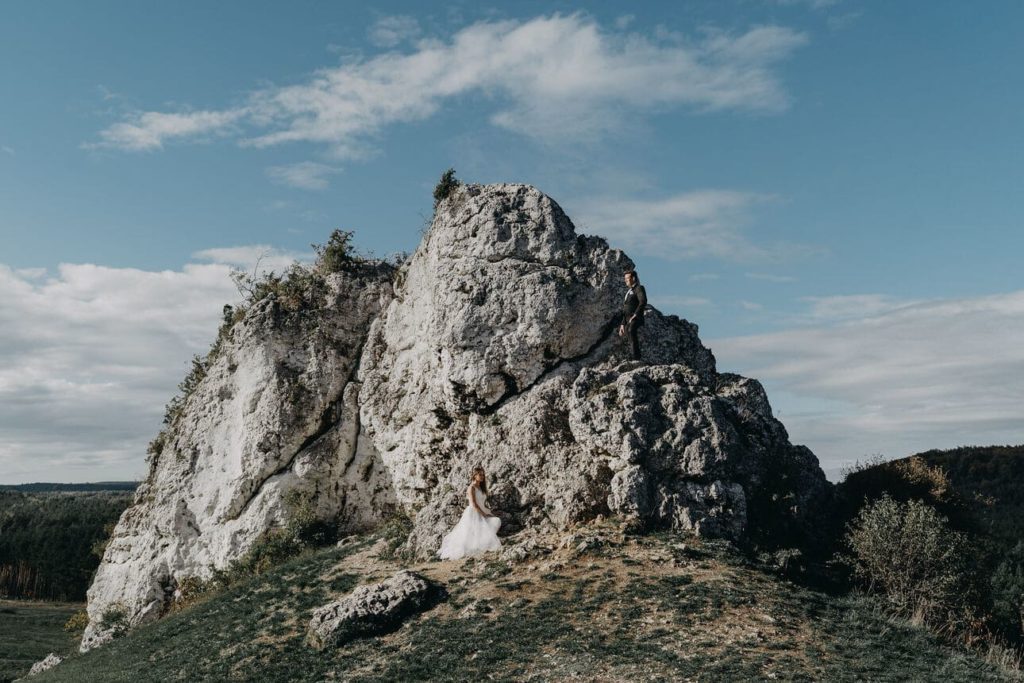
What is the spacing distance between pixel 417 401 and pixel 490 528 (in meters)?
6.41

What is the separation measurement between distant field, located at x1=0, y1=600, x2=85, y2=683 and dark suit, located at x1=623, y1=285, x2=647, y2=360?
76.9 ft

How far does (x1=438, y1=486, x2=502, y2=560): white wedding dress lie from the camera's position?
20766mm

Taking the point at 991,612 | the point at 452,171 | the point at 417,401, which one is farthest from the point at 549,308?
the point at 991,612

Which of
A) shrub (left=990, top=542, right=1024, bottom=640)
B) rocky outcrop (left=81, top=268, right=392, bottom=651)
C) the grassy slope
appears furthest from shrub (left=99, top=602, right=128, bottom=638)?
shrub (left=990, top=542, right=1024, bottom=640)

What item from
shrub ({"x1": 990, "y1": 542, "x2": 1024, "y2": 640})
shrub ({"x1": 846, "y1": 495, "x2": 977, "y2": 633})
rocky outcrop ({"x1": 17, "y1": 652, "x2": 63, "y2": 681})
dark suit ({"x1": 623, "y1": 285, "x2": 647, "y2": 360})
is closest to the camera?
shrub ({"x1": 846, "y1": 495, "x2": 977, "y2": 633})

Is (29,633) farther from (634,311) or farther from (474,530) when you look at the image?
(634,311)

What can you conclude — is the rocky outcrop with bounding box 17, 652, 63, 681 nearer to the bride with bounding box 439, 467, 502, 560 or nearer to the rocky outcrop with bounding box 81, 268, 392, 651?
the rocky outcrop with bounding box 81, 268, 392, 651

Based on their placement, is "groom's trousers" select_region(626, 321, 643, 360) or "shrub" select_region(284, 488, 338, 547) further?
"shrub" select_region(284, 488, 338, 547)

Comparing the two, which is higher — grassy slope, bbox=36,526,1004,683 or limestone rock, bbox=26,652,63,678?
grassy slope, bbox=36,526,1004,683

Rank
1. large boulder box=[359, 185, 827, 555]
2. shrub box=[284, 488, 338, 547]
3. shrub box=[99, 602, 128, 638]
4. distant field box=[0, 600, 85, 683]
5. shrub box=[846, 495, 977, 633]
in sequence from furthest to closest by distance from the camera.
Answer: distant field box=[0, 600, 85, 683], shrub box=[99, 602, 128, 638], shrub box=[284, 488, 338, 547], large boulder box=[359, 185, 827, 555], shrub box=[846, 495, 977, 633]

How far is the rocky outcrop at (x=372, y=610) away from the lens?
18.1 m

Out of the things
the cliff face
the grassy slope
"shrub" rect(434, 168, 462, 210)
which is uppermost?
"shrub" rect(434, 168, 462, 210)

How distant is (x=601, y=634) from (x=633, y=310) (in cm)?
1054

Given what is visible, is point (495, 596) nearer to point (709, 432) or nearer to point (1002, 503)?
point (709, 432)
